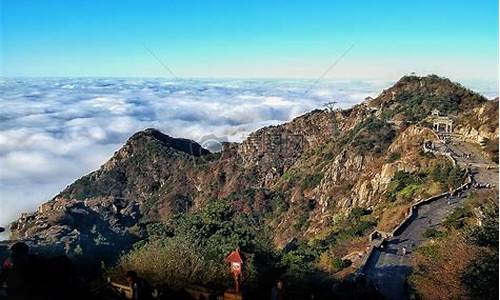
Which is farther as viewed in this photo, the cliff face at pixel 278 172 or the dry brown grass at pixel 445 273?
the cliff face at pixel 278 172

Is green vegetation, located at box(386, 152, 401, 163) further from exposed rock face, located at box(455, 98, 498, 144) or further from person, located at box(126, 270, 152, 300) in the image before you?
person, located at box(126, 270, 152, 300)

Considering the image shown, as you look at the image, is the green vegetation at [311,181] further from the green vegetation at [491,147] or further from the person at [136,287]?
the person at [136,287]

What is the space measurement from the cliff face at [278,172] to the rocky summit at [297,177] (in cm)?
11

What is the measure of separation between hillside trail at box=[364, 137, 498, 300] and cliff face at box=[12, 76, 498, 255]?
2280 millimetres

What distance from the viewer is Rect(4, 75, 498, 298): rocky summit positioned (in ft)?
75.7

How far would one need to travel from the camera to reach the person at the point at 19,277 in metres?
6.43

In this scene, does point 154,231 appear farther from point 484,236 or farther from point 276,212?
point 276,212

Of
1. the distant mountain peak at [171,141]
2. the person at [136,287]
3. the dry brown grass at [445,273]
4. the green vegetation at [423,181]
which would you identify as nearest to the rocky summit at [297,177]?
the green vegetation at [423,181]

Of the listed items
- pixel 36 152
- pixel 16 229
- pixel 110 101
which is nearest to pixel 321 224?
pixel 16 229

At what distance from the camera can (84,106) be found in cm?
6694

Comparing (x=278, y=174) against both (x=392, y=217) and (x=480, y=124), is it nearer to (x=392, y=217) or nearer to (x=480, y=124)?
(x=480, y=124)

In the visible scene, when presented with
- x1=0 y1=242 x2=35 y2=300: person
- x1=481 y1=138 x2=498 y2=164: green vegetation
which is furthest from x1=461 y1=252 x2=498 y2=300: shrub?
x1=481 y1=138 x2=498 y2=164: green vegetation

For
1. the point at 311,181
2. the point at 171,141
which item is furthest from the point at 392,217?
the point at 171,141

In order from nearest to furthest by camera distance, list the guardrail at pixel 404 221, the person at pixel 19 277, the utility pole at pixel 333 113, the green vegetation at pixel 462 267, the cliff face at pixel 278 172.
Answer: the person at pixel 19 277 < the green vegetation at pixel 462 267 < the guardrail at pixel 404 221 < the cliff face at pixel 278 172 < the utility pole at pixel 333 113
